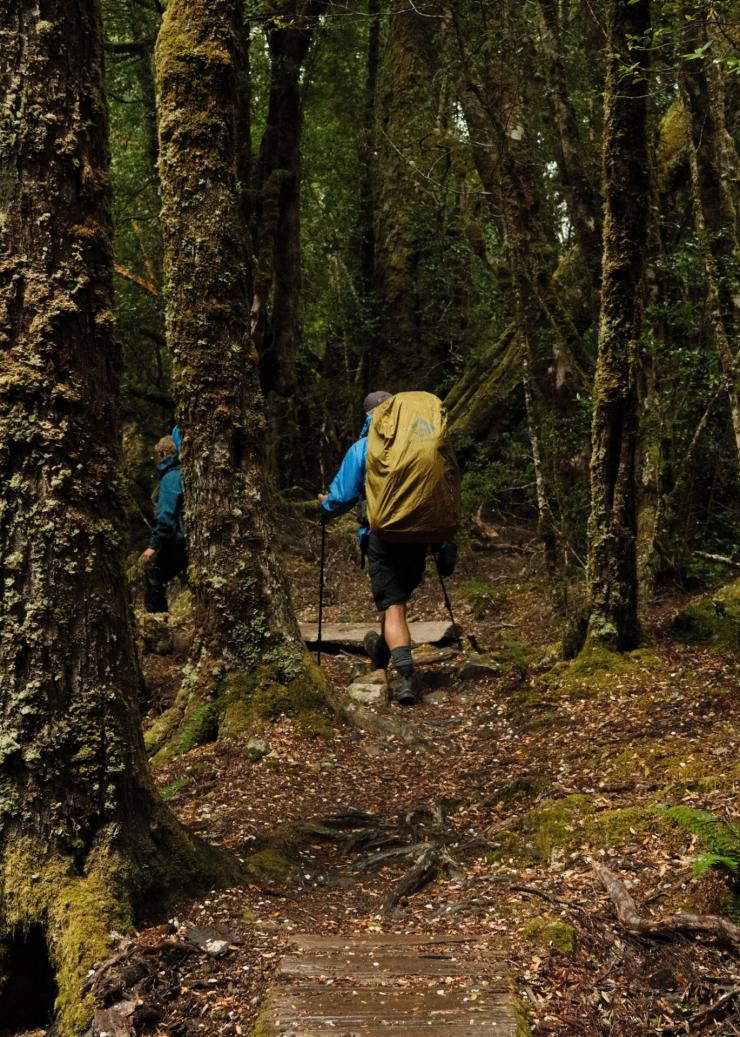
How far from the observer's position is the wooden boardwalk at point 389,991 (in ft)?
9.07

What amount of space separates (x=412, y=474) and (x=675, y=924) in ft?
13.9

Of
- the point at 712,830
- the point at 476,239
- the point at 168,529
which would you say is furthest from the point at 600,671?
the point at 476,239

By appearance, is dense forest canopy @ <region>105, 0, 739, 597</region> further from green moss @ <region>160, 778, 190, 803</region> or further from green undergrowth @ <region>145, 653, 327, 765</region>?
green moss @ <region>160, 778, 190, 803</region>

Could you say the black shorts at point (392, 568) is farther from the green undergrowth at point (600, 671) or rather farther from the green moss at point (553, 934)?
the green moss at point (553, 934)

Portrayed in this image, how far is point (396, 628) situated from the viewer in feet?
24.7

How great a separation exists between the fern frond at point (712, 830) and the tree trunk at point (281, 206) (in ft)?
34.9

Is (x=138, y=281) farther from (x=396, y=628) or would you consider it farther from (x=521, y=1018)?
(x=521, y=1018)

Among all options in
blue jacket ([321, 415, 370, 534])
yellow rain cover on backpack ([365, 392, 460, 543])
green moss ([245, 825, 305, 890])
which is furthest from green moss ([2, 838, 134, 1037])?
blue jacket ([321, 415, 370, 534])

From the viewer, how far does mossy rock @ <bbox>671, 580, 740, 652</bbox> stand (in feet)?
23.2

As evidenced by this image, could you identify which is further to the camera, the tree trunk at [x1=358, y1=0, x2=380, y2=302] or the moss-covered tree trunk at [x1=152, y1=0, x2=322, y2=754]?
the tree trunk at [x1=358, y1=0, x2=380, y2=302]

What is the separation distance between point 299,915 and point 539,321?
6938 millimetres

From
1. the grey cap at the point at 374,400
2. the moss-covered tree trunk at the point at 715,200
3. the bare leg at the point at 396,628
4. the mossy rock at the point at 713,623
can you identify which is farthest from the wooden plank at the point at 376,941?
the moss-covered tree trunk at the point at 715,200

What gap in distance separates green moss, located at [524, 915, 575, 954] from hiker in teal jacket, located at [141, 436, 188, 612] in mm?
6026

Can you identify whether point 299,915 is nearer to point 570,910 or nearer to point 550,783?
point 570,910
